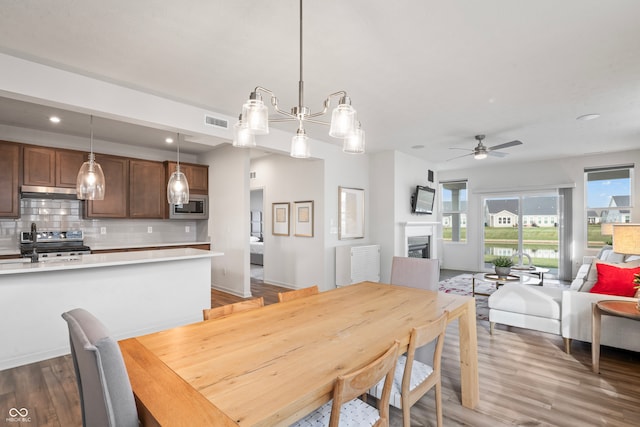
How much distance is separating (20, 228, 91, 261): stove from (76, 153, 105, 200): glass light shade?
1.92m

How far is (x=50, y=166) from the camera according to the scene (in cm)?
445

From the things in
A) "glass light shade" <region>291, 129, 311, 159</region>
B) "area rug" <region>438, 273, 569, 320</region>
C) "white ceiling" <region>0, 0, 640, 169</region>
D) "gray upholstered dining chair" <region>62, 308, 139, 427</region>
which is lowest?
"area rug" <region>438, 273, 569, 320</region>

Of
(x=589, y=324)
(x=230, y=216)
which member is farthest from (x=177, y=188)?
(x=589, y=324)

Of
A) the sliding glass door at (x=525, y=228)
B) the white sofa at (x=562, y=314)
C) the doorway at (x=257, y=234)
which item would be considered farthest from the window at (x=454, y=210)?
the doorway at (x=257, y=234)

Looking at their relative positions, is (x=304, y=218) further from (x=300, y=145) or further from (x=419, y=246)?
(x=300, y=145)

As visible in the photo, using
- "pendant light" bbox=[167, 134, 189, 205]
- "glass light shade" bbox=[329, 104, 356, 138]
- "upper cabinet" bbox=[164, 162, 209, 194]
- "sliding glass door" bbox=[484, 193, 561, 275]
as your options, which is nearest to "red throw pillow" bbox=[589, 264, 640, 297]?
"glass light shade" bbox=[329, 104, 356, 138]

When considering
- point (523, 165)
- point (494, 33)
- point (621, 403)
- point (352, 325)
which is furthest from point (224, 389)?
point (523, 165)

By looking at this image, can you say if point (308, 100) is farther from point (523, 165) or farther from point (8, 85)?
point (523, 165)

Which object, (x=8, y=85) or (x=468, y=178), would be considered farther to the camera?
(x=468, y=178)

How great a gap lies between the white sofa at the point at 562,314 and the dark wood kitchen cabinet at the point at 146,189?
5329mm

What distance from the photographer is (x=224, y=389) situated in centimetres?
105

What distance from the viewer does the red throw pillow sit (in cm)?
307

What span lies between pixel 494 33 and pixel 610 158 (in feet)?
19.6

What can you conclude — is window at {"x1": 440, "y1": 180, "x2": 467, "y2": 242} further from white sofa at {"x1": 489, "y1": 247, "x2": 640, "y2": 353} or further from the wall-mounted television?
white sofa at {"x1": 489, "y1": 247, "x2": 640, "y2": 353}
